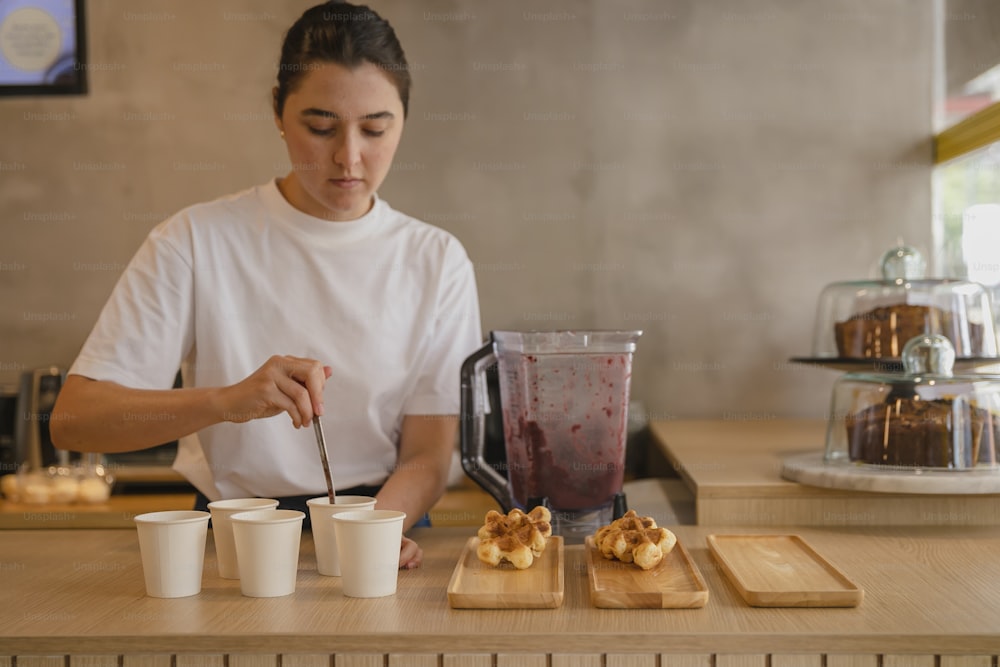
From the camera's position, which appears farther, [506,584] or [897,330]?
[897,330]

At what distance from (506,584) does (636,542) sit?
16 cm

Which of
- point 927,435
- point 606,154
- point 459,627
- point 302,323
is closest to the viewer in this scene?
point 459,627

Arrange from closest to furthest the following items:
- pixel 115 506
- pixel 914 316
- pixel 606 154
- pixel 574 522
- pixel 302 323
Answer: pixel 574 522
pixel 302 323
pixel 914 316
pixel 115 506
pixel 606 154

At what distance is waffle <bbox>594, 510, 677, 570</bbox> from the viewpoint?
1.06 m

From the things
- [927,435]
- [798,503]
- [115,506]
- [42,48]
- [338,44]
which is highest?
[42,48]

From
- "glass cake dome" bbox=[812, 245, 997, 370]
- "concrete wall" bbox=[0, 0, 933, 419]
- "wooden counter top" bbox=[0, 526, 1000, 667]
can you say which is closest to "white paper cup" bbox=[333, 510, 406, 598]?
"wooden counter top" bbox=[0, 526, 1000, 667]

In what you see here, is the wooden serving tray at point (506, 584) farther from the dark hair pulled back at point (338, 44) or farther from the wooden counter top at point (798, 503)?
the dark hair pulled back at point (338, 44)

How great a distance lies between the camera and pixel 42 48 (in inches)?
127

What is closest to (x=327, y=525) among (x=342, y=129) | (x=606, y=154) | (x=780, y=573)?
(x=780, y=573)

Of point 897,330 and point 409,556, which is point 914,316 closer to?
point 897,330

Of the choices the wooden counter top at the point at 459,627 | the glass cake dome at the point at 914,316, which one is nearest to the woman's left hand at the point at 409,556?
the wooden counter top at the point at 459,627

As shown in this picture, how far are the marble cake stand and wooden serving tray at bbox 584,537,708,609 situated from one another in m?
0.42

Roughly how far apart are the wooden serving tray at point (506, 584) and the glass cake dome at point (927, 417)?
2.01 feet

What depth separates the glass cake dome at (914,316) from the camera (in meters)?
2.13
